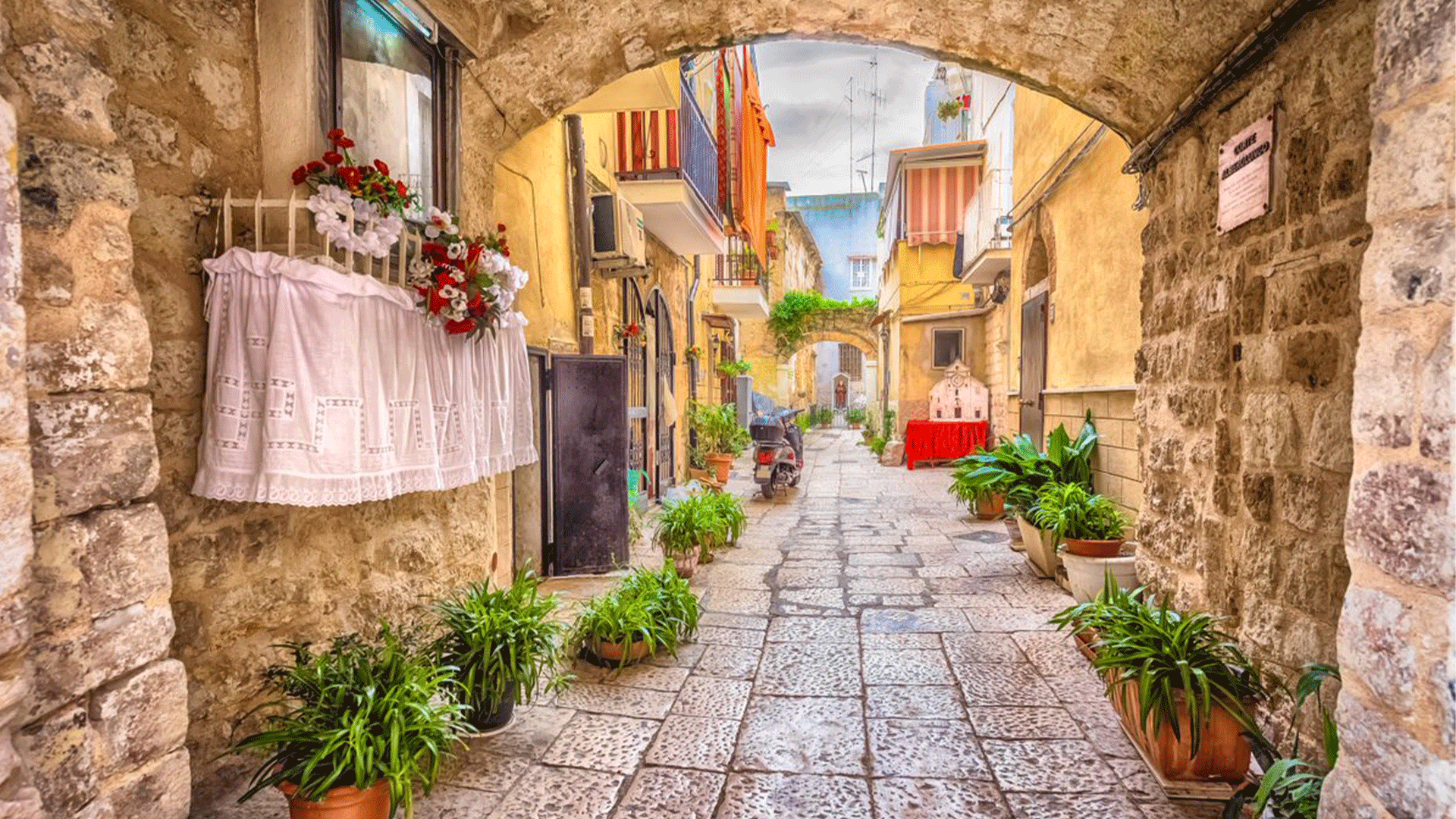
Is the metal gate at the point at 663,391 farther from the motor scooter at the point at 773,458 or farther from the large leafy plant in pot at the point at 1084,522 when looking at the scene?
the large leafy plant in pot at the point at 1084,522

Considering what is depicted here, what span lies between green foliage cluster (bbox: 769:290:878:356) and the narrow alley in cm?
1364

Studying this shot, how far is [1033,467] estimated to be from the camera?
4.93 m

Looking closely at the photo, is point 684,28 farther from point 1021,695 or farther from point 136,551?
point 1021,695

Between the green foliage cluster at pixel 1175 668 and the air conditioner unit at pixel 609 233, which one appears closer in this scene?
the green foliage cluster at pixel 1175 668

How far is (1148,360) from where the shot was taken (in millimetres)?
3184

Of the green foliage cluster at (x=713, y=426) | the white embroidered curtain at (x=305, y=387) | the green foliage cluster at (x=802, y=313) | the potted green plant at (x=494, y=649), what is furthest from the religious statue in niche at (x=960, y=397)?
the white embroidered curtain at (x=305, y=387)

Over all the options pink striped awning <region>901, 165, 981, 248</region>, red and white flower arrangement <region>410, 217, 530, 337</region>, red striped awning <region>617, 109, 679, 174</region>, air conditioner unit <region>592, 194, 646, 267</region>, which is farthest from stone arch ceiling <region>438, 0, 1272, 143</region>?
pink striped awning <region>901, 165, 981, 248</region>

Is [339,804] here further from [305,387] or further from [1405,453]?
[1405,453]

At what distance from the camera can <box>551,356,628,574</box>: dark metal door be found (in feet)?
15.4

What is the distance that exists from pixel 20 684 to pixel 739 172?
28.1 feet

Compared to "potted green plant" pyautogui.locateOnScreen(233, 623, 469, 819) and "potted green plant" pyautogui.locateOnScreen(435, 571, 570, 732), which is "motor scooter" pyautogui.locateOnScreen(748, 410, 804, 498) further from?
"potted green plant" pyautogui.locateOnScreen(233, 623, 469, 819)

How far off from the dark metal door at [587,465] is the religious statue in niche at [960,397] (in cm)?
822

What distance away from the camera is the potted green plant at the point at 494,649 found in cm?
241

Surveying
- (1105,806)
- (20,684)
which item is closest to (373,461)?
(20,684)
